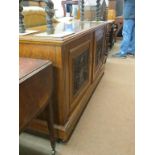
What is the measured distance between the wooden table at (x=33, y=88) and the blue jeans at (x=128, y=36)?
9.97ft

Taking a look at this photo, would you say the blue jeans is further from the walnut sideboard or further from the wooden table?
the wooden table

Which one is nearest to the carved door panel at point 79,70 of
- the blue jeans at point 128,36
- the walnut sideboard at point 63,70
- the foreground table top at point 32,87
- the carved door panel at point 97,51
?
the walnut sideboard at point 63,70

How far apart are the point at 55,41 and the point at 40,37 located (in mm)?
127

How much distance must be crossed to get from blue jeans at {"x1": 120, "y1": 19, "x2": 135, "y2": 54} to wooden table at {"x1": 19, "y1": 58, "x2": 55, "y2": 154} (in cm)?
304

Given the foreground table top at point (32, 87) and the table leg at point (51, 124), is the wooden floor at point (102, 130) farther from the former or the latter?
the foreground table top at point (32, 87)

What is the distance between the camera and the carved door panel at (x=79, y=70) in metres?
1.46

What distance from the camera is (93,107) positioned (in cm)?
198

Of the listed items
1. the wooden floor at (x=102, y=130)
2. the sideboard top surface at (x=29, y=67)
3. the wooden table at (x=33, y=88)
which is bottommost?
the wooden floor at (x=102, y=130)

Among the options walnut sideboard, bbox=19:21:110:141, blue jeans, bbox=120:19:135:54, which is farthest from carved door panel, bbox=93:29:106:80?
blue jeans, bbox=120:19:135:54

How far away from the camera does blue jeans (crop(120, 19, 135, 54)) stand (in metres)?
3.79

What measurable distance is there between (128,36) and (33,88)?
3.33m
